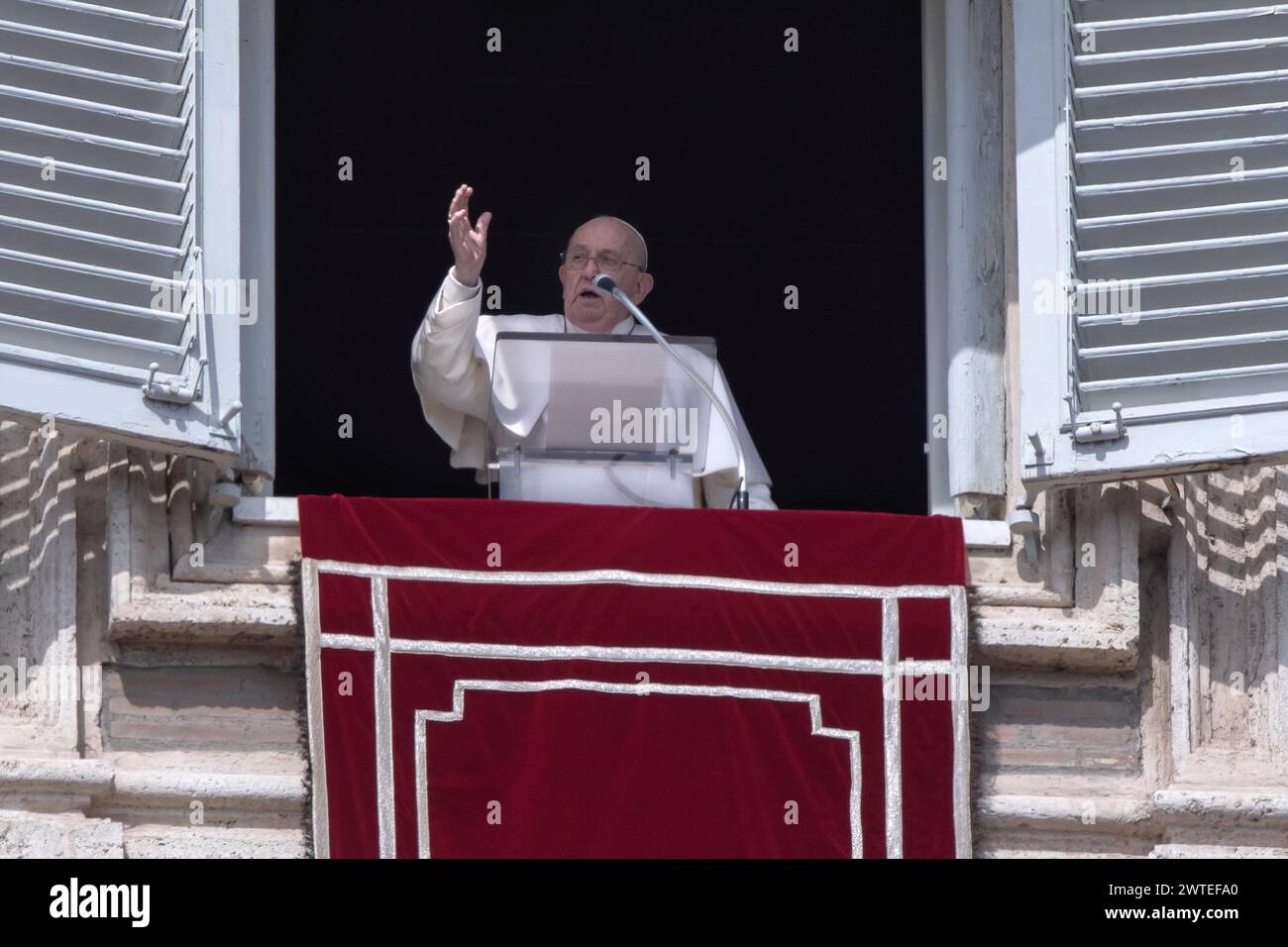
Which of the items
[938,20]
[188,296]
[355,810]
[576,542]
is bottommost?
[355,810]

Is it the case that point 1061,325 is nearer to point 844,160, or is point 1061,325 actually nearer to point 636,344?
point 636,344

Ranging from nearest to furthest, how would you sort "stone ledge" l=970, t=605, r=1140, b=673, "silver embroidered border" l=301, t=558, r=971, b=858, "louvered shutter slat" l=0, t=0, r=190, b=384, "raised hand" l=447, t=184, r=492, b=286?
"silver embroidered border" l=301, t=558, r=971, b=858 → "louvered shutter slat" l=0, t=0, r=190, b=384 → "stone ledge" l=970, t=605, r=1140, b=673 → "raised hand" l=447, t=184, r=492, b=286

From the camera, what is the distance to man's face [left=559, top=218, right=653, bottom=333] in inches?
381

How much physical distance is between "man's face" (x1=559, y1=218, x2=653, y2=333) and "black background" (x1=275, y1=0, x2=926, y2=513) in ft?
3.15

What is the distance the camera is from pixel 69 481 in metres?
8.75


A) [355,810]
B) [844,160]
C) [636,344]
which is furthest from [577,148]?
[355,810]

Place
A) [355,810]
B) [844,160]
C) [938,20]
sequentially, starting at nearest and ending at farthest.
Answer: [355,810] → [938,20] → [844,160]

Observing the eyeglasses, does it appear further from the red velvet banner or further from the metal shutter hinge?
the metal shutter hinge

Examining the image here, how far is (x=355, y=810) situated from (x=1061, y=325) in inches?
73.1

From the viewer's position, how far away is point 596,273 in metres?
9.75

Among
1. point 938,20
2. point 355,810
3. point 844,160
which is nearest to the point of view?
point 355,810

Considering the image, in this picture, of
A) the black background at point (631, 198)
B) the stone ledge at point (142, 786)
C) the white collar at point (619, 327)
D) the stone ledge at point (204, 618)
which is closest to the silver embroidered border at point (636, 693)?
the stone ledge at point (142, 786)

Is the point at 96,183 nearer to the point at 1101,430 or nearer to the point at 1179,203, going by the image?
the point at 1101,430

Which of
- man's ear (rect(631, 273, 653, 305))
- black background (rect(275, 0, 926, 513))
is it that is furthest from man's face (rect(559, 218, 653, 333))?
black background (rect(275, 0, 926, 513))
